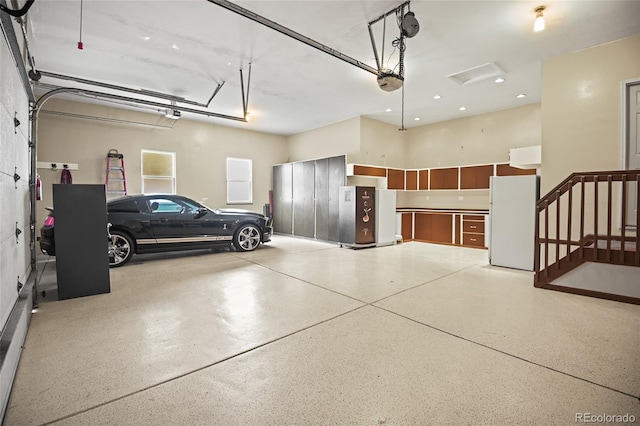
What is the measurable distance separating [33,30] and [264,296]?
15.6ft

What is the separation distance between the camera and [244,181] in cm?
989

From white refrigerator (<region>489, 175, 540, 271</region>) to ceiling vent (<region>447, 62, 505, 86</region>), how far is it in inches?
76.9

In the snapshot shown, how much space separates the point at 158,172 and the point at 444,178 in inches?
317

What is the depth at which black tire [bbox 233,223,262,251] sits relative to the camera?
682 cm

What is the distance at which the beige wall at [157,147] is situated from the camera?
6.79 meters

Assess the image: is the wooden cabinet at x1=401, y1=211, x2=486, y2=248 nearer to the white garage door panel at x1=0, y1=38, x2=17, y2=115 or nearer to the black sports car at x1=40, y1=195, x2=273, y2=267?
the black sports car at x1=40, y1=195, x2=273, y2=267

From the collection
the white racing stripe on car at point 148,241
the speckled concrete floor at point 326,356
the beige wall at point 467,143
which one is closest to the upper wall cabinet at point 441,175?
the beige wall at point 467,143

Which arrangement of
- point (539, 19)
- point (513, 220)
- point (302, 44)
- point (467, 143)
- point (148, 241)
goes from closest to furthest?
point (539, 19)
point (302, 44)
point (513, 220)
point (148, 241)
point (467, 143)

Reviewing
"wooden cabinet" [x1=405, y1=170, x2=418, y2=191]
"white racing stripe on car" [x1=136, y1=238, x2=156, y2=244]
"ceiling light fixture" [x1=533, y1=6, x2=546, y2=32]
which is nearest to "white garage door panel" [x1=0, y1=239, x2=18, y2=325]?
"white racing stripe on car" [x1=136, y1=238, x2=156, y2=244]

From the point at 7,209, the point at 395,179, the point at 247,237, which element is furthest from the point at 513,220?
the point at 7,209

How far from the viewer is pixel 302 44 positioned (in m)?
4.45

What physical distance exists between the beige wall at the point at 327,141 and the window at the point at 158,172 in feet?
13.0

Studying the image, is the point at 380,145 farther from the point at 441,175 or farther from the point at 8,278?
the point at 8,278

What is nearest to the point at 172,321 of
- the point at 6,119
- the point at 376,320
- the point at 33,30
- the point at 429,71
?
the point at 376,320
